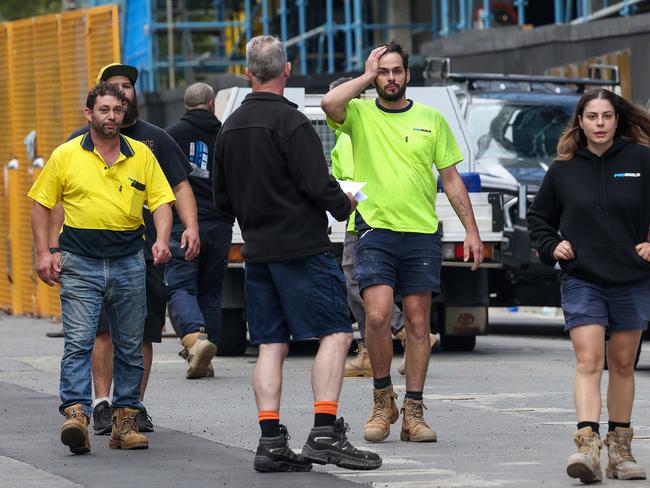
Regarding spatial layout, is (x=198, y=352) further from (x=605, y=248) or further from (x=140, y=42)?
(x=140, y=42)

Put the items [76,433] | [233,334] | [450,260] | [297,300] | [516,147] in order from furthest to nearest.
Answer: [516,147] < [233,334] < [450,260] < [76,433] < [297,300]

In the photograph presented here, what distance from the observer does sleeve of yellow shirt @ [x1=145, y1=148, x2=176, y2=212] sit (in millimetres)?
9383

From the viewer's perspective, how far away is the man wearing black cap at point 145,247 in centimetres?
976

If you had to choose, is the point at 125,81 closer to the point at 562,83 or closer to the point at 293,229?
the point at 293,229

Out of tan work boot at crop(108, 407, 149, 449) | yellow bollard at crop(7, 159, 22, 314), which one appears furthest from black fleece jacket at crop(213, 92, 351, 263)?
yellow bollard at crop(7, 159, 22, 314)

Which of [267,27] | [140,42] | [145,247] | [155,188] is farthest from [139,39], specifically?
[155,188]

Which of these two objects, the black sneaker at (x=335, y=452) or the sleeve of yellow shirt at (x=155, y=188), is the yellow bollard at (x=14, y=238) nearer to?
the sleeve of yellow shirt at (x=155, y=188)

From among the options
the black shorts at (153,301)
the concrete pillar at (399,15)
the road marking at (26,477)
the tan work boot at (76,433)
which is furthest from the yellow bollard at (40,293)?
the concrete pillar at (399,15)

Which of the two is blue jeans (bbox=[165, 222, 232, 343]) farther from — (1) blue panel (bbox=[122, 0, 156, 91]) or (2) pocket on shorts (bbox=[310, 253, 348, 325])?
(1) blue panel (bbox=[122, 0, 156, 91])

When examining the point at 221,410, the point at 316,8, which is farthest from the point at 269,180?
the point at 316,8

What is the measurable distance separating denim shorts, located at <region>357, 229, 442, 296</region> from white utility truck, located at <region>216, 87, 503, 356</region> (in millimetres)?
4753

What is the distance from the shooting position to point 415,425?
370 inches

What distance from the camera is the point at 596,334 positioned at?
26.6 feet

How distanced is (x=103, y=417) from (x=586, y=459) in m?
3.05
